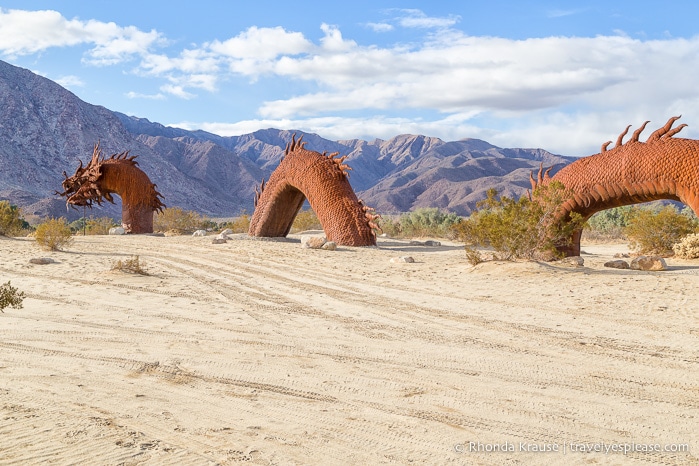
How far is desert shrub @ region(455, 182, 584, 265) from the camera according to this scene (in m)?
12.4

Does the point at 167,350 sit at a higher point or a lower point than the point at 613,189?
lower

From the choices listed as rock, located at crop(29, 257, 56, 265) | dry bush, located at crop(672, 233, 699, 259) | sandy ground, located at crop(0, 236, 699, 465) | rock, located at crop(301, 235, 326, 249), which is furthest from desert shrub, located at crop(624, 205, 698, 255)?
rock, located at crop(29, 257, 56, 265)

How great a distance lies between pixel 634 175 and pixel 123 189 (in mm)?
17162

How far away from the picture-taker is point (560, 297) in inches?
378

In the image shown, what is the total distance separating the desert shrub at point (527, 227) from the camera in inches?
488

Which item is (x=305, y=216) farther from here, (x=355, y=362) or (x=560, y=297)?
(x=355, y=362)

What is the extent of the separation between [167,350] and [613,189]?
9444 mm

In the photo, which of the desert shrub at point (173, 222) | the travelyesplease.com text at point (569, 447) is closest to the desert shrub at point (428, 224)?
the desert shrub at point (173, 222)

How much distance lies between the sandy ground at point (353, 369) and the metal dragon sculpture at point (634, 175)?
161 cm

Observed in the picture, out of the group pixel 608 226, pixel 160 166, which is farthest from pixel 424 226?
pixel 160 166

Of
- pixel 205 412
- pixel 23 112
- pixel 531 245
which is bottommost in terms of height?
pixel 205 412

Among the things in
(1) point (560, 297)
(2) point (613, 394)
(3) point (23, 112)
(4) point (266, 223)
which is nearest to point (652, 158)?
(1) point (560, 297)

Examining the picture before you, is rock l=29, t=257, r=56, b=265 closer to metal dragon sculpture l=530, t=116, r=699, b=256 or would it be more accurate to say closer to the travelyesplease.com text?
metal dragon sculpture l=530, t=116, r=699, b=256

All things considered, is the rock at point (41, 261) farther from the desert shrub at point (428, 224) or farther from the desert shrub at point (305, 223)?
the desert shrub at point (428, 224)
